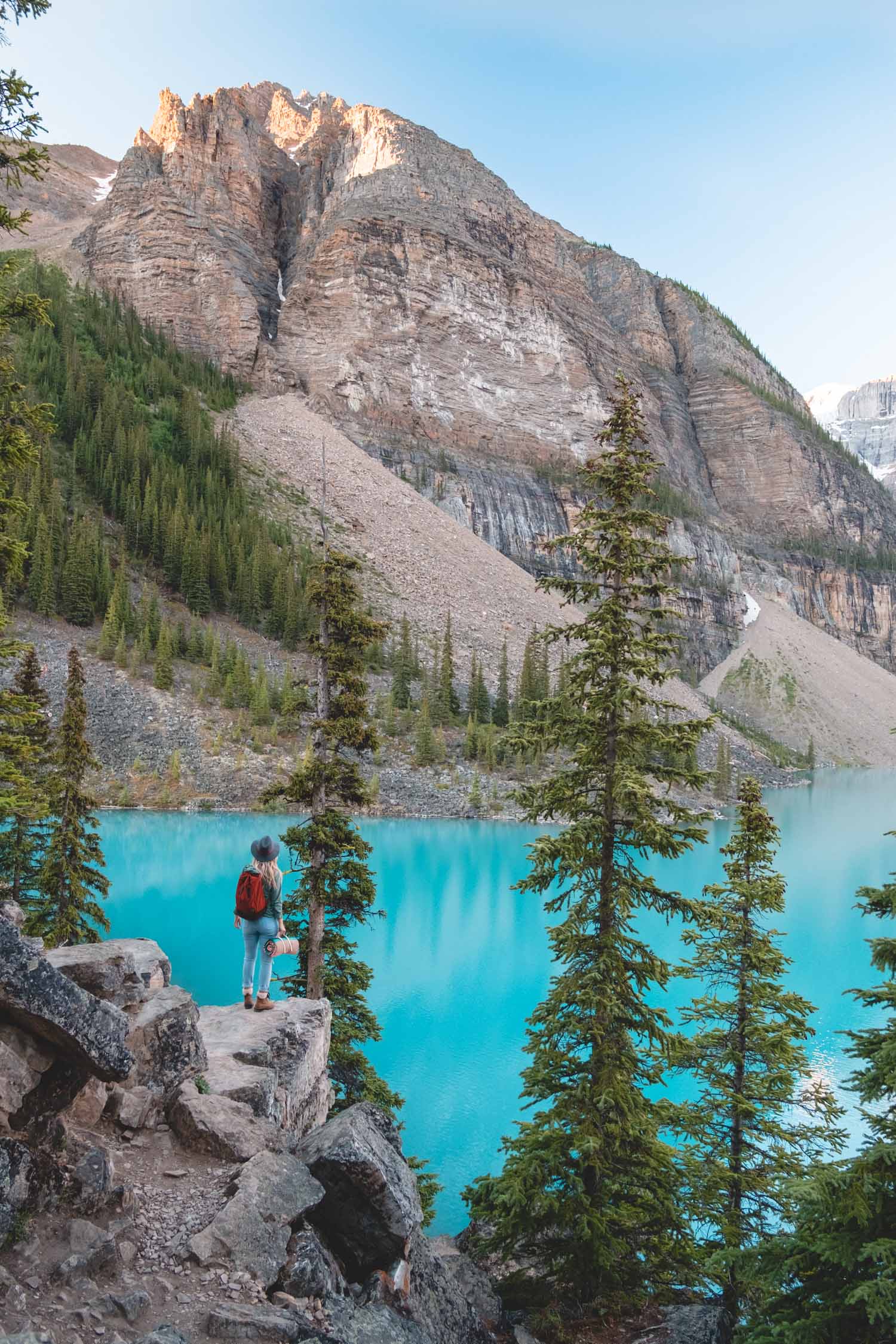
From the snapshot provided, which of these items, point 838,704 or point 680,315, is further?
point 680,315

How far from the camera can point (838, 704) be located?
11119cm

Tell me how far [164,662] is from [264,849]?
50263 millimetres

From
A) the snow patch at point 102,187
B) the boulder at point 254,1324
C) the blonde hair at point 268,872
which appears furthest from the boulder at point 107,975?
the snow patch at point 102,187

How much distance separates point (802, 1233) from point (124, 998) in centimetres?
579

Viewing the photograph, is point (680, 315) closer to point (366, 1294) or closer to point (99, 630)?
point (99, 630)

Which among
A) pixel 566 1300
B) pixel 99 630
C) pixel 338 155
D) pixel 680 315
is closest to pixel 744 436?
pixel 680 315

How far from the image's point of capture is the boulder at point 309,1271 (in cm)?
495

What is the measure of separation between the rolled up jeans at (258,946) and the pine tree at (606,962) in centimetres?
288

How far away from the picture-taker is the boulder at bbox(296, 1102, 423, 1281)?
5.75 m

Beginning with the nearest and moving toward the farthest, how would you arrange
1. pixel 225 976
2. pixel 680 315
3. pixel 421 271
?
pixel 225 976, pixel 421 271, pixel 680 315

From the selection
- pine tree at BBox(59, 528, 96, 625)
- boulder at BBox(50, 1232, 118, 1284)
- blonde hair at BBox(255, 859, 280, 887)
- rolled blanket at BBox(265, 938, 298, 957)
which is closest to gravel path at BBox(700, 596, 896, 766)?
pine tree at BBox(59, 528, 96, 625)

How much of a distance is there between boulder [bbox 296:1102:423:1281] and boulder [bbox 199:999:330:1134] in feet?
3.26

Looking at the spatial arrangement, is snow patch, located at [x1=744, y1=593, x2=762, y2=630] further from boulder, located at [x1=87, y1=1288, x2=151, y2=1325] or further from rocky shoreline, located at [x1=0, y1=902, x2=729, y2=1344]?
boulder, located at [x1=87, y1=1288, x2=151, y2=1325]

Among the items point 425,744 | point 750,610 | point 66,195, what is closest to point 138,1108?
point 425,744
